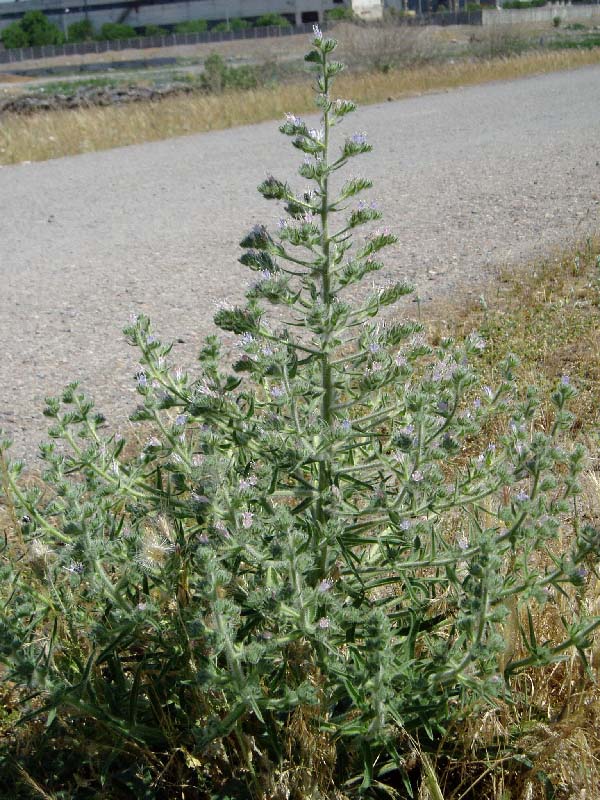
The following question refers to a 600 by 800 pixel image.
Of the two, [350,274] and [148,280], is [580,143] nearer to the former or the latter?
[148,280]

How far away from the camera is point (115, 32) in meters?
84.6

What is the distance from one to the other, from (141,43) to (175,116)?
236 ft

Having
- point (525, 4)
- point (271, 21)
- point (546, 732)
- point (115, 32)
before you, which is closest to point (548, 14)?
point (525, 4)

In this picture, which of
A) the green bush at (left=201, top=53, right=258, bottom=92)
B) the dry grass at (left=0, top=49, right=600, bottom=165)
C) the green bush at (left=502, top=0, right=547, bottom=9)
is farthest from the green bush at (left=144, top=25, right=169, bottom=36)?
the dry grass at (left=0, top=49, right=600, bottom=165)

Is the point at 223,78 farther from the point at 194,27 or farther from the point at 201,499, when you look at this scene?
the point at 194,27

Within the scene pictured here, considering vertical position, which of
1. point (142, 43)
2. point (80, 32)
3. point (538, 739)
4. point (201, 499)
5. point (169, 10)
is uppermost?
point (169, 10)

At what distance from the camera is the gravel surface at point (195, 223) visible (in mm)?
5370

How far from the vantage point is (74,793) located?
2170 millimetres

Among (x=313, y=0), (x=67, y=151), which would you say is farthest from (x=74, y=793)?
(x=313, y=0)

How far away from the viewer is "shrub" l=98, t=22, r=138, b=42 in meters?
84.6

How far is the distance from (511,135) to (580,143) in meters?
1.39

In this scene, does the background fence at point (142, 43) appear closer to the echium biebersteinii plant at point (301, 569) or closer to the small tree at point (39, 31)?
the small tree at point (39, 31)

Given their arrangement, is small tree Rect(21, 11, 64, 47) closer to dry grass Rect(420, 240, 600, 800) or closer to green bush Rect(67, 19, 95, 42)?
green bush Rect(67, 19, 95, 42)

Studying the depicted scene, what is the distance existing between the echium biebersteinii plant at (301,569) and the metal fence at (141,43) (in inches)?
3040
